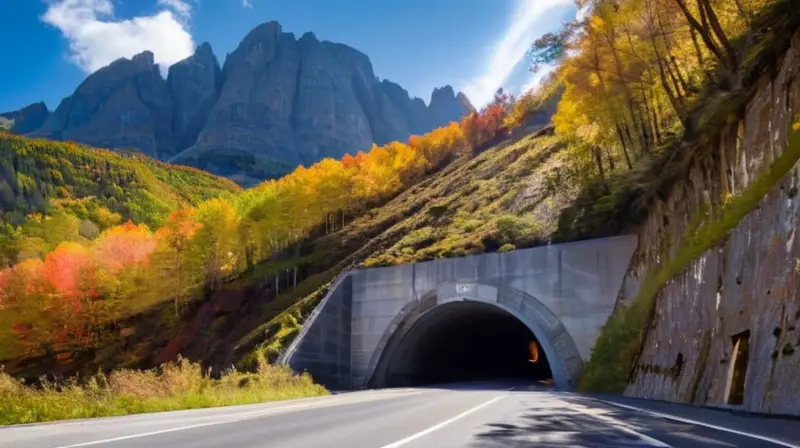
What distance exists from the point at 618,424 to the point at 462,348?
107 feet

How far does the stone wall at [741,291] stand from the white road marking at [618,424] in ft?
6.55

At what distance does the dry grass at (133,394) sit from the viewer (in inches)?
444

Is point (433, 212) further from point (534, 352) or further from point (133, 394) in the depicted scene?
point (133, 394)

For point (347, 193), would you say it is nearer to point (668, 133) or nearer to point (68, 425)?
point (668, 133)

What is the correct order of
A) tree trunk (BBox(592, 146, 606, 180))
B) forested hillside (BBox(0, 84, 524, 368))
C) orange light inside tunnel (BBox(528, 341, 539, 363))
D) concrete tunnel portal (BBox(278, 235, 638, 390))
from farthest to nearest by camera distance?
forested hillside (BBox(0, 84, 524, 368))
orange light inside tunnel (BBox(528, 341, 539, 363))
tree trunk (BBox(592, 146, 606, 180))
concrete tunnel portal (BBox(278, 235, 638, 390))

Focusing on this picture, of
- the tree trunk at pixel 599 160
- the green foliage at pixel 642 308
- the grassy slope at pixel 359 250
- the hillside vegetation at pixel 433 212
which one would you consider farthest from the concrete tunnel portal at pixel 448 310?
the tree trunk at pixel 599 160

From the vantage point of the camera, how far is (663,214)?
22000 millimetres

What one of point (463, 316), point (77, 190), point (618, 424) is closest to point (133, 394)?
point (618, 424)

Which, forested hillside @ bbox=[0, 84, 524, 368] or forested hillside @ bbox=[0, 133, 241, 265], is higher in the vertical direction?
forested hillside @ bbox=[0, 133, 241, 265]

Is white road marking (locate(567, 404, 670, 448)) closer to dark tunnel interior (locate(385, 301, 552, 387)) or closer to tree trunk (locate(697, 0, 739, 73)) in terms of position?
tree trunk (locate(697, 0, 739, 73))

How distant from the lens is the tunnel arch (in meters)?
25.0

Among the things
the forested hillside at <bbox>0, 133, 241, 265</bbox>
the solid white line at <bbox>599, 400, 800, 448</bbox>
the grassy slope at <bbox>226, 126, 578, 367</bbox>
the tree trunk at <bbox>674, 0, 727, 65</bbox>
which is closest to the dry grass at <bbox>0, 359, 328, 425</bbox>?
the grassy slope at <bbox>226, 126, 578, 367</bbox>

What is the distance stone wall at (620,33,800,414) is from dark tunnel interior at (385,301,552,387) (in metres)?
12.4

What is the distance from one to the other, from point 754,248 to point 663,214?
449 inches
